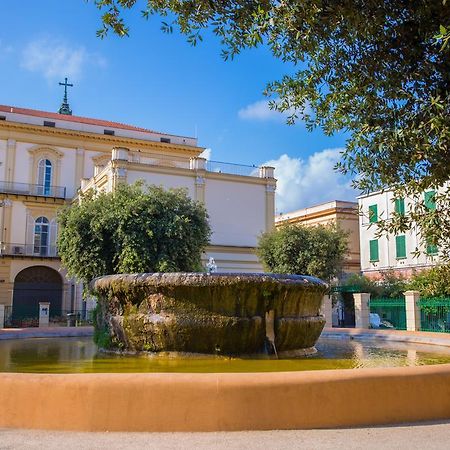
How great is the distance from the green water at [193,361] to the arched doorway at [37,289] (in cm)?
2668

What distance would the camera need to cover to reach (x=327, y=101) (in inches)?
277

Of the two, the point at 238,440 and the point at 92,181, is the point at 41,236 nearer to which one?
the point at 92,181

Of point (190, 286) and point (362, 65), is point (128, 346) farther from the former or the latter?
point (362, 65)

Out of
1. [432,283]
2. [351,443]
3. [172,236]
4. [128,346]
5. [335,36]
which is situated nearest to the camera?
[351,443]

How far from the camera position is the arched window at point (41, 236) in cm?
3772

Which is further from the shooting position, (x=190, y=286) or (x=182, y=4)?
(x=190, y=286)

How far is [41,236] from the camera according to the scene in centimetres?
3822

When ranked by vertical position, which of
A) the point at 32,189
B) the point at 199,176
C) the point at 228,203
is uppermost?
the point at 32,189

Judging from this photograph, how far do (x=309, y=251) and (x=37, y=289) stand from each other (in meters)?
20.1

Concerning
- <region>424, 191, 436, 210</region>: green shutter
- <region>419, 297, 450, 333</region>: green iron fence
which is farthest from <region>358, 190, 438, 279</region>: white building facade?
<region>424, 191, 436, 210</region>: green shutter

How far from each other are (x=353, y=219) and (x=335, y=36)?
38756 millimetres

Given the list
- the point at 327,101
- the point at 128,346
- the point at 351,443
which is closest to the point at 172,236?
the point at 128,346

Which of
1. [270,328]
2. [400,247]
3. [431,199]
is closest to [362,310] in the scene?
[270,328]

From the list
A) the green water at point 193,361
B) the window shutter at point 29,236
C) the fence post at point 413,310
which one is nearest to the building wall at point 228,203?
the window shutter at point 29,236
